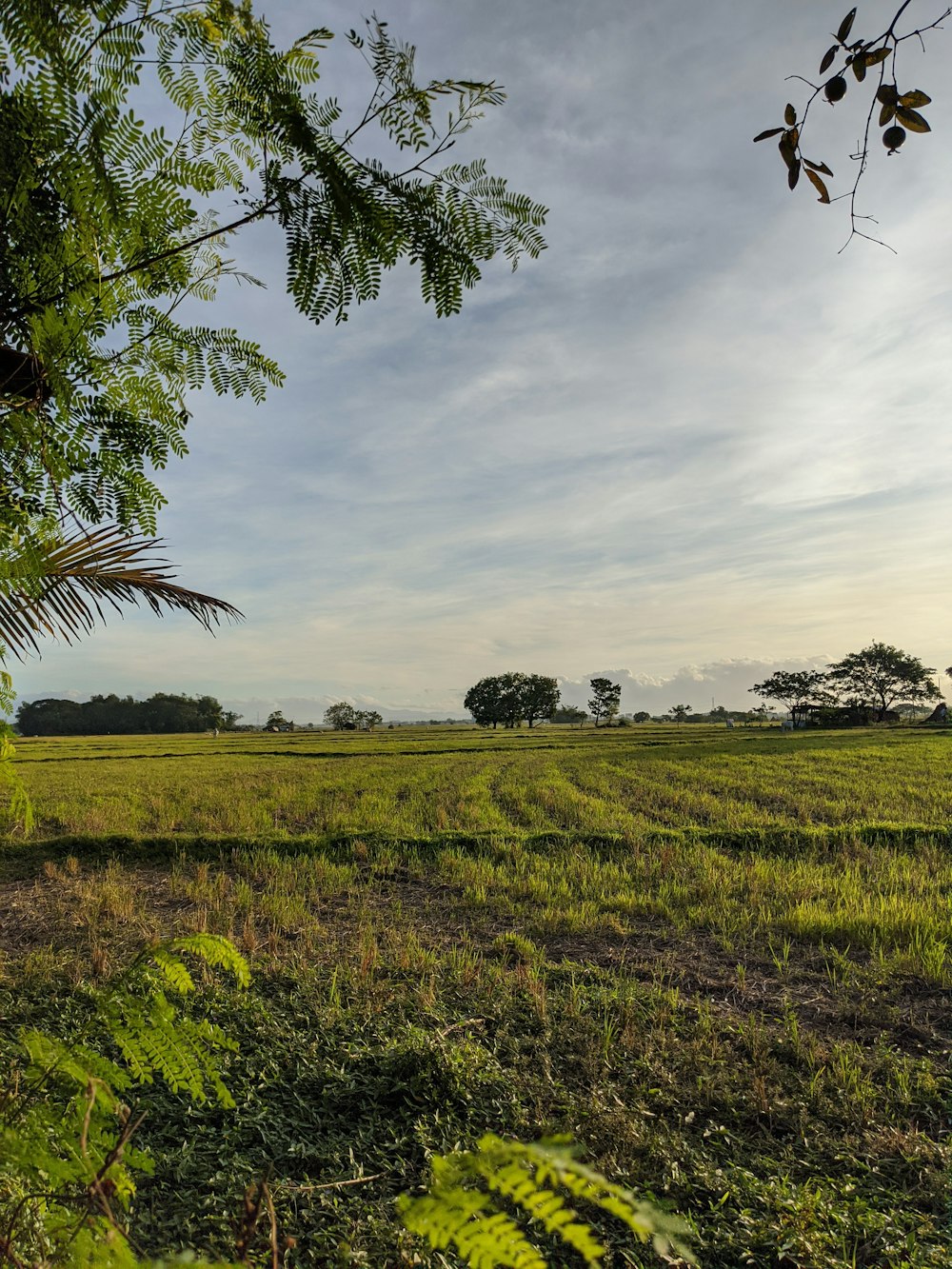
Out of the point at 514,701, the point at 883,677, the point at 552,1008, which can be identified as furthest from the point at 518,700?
the point at 552,1008

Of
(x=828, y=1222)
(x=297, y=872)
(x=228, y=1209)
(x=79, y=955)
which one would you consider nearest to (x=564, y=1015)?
(x=828, y=1222)

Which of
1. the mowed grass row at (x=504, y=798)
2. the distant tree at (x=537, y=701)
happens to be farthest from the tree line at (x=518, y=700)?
the mowed grass row at (x=504, y=798)

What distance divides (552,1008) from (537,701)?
113677 millimetres

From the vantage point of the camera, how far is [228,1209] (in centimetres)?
262

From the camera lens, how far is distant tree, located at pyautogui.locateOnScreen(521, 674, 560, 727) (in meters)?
116

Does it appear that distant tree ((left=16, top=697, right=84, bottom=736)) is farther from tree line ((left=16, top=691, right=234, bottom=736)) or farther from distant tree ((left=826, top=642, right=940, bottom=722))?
distant tree ((left=826, top=642, right=940, bottom=722))

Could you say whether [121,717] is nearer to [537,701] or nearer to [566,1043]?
[537,701]

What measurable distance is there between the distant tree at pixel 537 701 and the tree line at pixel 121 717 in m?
53.8

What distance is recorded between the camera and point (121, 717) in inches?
4439

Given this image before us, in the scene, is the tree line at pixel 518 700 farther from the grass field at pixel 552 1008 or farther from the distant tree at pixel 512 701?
the grass field at pixel 552 1008

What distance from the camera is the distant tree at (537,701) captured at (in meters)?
116

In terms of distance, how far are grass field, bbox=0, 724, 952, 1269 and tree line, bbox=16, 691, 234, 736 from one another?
109988 millimetres

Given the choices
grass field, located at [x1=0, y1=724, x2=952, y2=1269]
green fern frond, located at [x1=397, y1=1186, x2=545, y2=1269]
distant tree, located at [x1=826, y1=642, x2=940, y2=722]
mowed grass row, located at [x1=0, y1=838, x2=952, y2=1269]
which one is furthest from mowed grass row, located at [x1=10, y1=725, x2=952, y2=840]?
distant tree, located at [x1=826, y1=642, x2=940, y2=722]

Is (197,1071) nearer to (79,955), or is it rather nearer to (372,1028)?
(372,1028)
